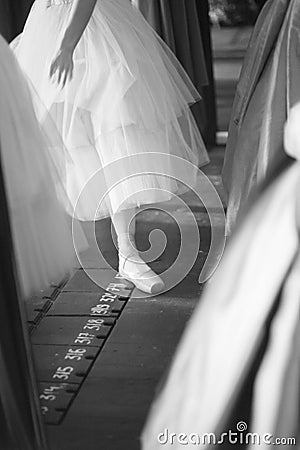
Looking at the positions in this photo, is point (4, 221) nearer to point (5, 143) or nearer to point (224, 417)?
point (224, 417)

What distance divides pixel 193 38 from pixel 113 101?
1.06 meters

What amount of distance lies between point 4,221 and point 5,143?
59 centimetres

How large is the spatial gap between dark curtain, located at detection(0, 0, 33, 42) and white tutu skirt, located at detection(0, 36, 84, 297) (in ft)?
1.74

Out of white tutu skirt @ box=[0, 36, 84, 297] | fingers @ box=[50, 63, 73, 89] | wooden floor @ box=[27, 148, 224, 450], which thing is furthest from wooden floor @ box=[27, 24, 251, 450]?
fingers @ box=[50, 63, 73, 89]

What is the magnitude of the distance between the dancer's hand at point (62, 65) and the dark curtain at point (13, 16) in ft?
1.84

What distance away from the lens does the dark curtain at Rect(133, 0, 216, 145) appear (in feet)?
9.18

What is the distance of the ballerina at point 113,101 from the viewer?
2.01 metres

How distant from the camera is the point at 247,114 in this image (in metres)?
1.87

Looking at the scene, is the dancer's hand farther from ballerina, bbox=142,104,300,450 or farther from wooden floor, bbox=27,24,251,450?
ballerina, bbox=142,104,300,450

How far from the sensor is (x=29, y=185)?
182 cm

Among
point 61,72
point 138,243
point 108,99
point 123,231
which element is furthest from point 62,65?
point 138,243

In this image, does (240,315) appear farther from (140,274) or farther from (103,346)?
(140,274)

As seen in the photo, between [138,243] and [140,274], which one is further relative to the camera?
[138,243]

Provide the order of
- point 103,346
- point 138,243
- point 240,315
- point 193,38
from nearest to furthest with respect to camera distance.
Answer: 1. point 240,315
2. point 103,346
3. point 138,243
4. point 193,38
